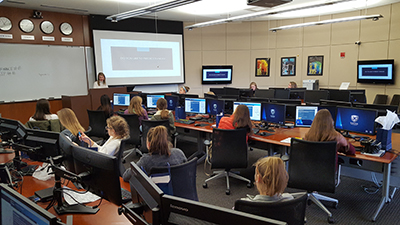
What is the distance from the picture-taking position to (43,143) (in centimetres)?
235

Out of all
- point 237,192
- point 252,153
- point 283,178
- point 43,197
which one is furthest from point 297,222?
point 252,153

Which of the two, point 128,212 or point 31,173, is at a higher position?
point 128,212

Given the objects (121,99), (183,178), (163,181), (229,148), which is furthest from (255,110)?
(121,99)

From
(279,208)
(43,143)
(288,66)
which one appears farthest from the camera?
(288,66)

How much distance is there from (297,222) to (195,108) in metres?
4.56

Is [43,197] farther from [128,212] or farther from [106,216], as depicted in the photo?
[128,212]

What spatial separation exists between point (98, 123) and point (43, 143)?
3.29 meters

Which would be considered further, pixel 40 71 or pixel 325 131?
pixel 40 71

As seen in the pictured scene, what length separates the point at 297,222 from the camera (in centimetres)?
153

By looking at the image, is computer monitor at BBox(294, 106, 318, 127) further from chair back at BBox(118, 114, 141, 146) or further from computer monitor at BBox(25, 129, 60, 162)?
→ computer monitor at BBox(25, 129, 60, 162)

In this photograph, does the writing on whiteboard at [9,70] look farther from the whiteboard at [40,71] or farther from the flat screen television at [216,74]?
the flat screen television at [216,74]

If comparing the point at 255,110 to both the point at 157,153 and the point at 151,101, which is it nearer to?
the point at 157,153

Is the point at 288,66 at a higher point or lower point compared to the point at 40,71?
higher

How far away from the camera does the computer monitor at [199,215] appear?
0.90 meters
